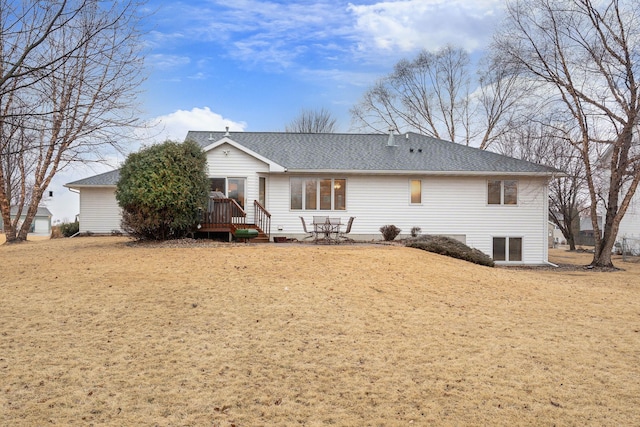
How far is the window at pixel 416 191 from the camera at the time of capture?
21344 millimetres

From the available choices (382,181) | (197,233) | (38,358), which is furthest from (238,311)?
(382,181)

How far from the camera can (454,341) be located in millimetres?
7363

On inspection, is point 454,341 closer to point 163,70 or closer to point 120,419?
point 120,419

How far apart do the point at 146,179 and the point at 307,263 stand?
683 cm

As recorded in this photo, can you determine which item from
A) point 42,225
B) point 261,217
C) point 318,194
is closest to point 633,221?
point 318,194

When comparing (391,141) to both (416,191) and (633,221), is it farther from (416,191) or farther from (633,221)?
(633,221)

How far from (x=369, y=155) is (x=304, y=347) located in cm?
1666

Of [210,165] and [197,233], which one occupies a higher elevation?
[210,165]

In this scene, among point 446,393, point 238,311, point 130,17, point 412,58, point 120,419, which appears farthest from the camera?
point 412,58

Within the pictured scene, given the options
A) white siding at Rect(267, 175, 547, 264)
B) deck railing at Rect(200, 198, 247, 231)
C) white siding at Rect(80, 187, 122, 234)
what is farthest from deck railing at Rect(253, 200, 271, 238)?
white siding at Rect(80, 187, 122, 234)

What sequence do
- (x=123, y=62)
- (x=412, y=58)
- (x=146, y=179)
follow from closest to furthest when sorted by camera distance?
1. (x=123, y=62)
2. (x=146, y=179)
3. (x=412, y=58)

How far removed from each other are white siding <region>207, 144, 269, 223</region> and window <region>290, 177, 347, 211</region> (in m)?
1.71

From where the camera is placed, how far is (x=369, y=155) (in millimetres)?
22656

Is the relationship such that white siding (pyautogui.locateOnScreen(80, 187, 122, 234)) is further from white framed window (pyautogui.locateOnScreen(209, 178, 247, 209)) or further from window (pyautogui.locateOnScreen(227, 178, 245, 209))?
window (pyautogui.locateOnScreen(227, 178, 245, 209))
